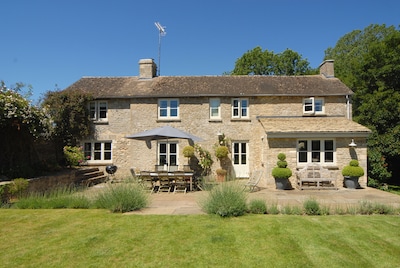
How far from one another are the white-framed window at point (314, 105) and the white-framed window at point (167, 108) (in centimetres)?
813

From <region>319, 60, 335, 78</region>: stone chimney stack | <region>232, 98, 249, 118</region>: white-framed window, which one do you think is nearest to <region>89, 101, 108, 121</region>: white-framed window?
<region>232, 98, 249, 118</region>: white-framed window

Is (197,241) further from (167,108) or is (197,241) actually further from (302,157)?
(167,108)

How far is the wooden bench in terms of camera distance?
41.3ft

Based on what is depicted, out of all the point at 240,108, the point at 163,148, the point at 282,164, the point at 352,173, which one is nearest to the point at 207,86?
the point at 240,108

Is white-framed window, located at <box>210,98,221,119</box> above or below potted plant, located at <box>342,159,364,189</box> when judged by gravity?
above

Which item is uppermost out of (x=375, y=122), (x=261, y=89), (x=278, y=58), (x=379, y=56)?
(x=278, y=58)

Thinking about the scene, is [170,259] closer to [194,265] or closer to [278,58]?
[194,265]

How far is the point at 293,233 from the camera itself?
19.1ft

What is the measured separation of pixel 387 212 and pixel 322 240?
11.5 feet

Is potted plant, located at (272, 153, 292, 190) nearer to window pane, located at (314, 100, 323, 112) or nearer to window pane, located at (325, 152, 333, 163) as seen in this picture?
window pane, located at (325, 152, 333, 163)

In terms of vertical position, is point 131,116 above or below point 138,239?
above

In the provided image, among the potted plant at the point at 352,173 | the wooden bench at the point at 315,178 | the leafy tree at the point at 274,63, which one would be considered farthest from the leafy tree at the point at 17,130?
the leafy tree at the point at 274,63

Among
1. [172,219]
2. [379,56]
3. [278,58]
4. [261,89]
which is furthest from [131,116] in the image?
[278,58]

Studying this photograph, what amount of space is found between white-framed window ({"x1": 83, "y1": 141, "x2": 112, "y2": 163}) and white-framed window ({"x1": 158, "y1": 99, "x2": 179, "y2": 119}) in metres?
3.86
